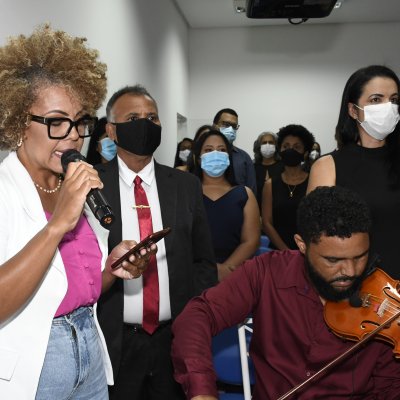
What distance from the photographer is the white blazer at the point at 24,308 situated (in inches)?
48.1

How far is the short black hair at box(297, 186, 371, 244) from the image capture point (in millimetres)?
1545

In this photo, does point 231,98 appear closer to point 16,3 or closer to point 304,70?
point 304,70

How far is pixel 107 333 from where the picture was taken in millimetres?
1932

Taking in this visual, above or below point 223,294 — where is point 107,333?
below

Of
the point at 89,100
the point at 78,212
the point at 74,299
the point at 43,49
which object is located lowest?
the point at 74,299

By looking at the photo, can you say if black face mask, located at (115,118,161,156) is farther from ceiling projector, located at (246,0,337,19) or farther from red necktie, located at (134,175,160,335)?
ceiling projector, located at (246,0,337,19)

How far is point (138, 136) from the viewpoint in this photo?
7.16 ft

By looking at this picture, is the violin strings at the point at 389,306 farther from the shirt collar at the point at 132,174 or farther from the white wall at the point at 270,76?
the white wall at the point at 270,76

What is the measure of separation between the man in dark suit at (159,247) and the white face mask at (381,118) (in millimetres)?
804

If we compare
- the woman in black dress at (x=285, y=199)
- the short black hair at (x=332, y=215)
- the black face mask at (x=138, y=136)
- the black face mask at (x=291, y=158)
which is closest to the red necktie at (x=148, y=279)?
the black face mask at (x=138, y=136)

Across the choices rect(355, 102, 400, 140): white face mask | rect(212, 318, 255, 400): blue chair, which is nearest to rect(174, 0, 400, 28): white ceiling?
rect(355, 102, 400, 140): white face mask

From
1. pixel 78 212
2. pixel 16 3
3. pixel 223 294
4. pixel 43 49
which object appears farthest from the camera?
pixel 16 3

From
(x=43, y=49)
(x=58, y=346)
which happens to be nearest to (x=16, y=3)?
(x=43, y=49)

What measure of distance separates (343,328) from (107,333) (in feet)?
2.95
